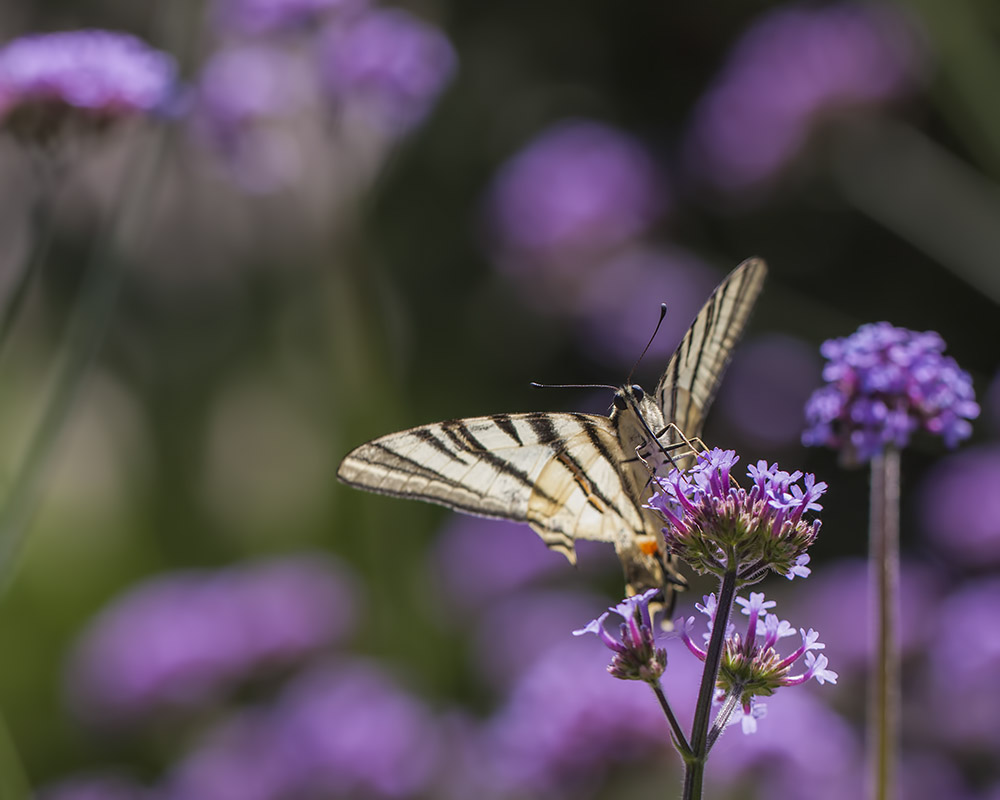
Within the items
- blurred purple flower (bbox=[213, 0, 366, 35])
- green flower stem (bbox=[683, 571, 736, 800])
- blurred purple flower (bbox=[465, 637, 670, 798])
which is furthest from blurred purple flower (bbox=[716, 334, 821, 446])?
green flower stem (bbox=[683, 571, 736, 800])

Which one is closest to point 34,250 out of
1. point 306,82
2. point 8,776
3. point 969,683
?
point 8,776

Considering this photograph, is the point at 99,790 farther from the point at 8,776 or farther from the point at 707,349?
the point at 707,349

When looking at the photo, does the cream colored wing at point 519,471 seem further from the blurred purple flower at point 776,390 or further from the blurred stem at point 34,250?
the blurred purple flower at point 776,390

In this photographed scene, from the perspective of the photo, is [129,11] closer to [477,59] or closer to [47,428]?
[477,59]

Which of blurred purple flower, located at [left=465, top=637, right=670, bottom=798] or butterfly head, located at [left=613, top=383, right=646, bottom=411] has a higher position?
butterfly head, located at [left=613, top=383, right=646, bottom=411]

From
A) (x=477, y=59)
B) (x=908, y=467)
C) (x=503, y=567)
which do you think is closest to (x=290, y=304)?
(x=477, y=59)

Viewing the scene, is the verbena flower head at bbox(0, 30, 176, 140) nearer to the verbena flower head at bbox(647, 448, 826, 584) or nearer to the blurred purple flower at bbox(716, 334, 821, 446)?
the verbena flower head at bbox(647, 448, 826, 584)
